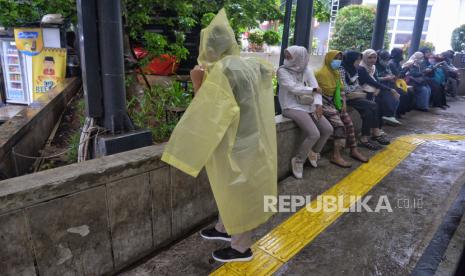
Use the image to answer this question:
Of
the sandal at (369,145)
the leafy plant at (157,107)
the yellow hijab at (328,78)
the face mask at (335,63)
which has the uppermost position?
the face mask at (335,63)

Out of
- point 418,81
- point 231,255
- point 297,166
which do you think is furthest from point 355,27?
point 231,255

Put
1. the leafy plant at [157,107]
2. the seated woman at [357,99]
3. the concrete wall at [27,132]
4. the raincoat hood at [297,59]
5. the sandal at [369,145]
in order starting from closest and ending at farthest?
the concrete wall at [27,132] < the leafy plant at [157,107] < the raincoat hood at [297,59] < the seated woman at [357,99] < the sandal at [369,145]

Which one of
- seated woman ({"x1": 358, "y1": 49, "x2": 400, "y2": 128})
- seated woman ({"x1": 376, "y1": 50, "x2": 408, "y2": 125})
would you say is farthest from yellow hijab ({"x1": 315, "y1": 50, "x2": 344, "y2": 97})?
seated woman ({"x1": 376, "y1": 50, "x2": 408, "y2": 125})

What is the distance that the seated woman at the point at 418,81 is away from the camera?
7898 mm

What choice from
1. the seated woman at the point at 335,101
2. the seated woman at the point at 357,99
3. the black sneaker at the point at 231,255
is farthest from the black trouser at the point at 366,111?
the black sneaker at the point at 231,255

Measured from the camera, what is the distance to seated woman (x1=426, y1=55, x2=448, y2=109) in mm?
8539

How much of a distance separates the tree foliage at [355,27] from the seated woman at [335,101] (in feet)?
54.6

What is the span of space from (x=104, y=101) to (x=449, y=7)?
28.3 meters

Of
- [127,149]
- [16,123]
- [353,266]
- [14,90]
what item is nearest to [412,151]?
[353,266]

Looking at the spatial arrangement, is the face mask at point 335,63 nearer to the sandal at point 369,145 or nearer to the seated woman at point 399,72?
the sandal at point 369,145

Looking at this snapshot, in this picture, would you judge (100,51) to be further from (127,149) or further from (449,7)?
(449,7)

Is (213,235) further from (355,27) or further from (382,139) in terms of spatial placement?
(355,27)

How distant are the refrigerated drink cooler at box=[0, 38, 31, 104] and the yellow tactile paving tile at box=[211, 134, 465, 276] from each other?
8.49 metres

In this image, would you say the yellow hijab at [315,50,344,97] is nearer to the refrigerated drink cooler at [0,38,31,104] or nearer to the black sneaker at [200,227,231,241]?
the black sneaker at [200,227,231,241]
